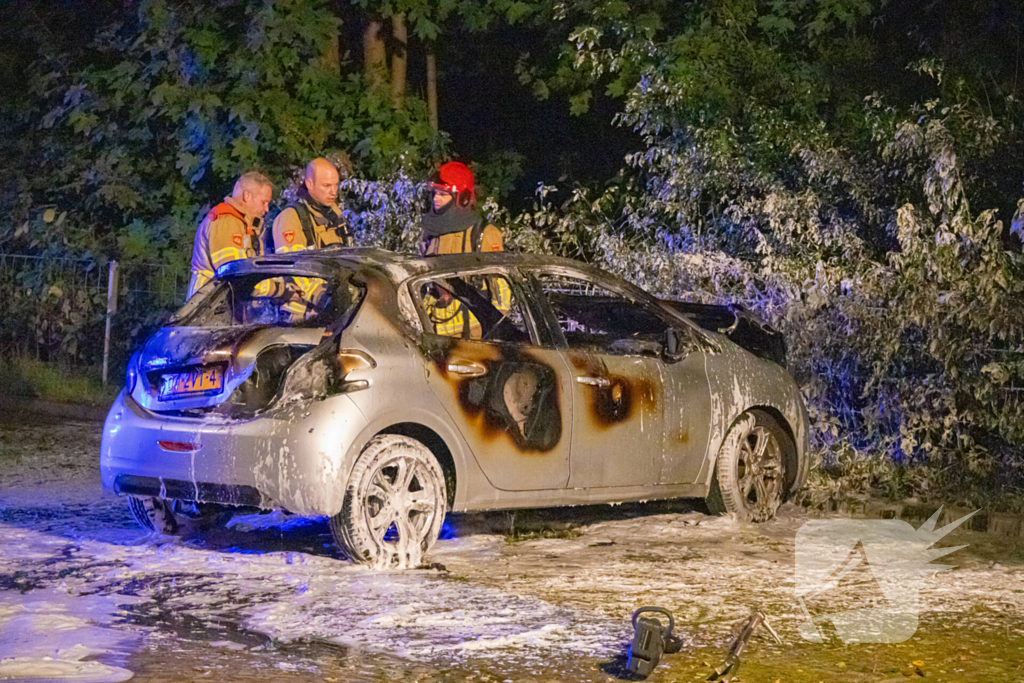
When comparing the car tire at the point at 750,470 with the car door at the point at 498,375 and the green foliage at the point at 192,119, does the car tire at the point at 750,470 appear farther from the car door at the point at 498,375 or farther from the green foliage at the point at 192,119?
the green foliage at the point at 192,119

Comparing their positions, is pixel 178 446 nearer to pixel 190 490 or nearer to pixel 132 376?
pixel 190 490

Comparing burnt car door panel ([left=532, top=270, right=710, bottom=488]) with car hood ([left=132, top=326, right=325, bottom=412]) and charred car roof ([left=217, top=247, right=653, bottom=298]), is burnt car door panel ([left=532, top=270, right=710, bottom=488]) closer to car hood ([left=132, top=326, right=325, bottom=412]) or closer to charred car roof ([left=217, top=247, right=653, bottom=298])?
charred car roof ([left=217, top=247, right=653, bottom=298])

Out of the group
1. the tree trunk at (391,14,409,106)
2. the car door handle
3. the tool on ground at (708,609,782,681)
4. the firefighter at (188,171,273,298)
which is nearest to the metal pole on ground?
the tree trunk at (391,14,409,106)

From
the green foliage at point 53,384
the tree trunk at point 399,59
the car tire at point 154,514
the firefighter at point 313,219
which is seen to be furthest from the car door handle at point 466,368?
the tree trunk at point 399,59

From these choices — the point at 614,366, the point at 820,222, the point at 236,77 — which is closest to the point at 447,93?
the point at 236,77

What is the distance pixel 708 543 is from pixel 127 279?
33.6 feet

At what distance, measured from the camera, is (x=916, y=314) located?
10727 mm

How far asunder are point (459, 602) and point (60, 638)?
5.58 feet

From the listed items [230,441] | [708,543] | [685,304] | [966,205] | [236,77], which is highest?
[236,77]

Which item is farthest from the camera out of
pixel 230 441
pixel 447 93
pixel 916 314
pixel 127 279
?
pixel 447 93

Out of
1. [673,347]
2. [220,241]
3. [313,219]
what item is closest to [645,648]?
[673,347]

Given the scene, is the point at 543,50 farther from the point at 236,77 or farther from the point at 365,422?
the point at 365,422

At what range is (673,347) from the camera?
819cm

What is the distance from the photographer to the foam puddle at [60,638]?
16.8 feet
